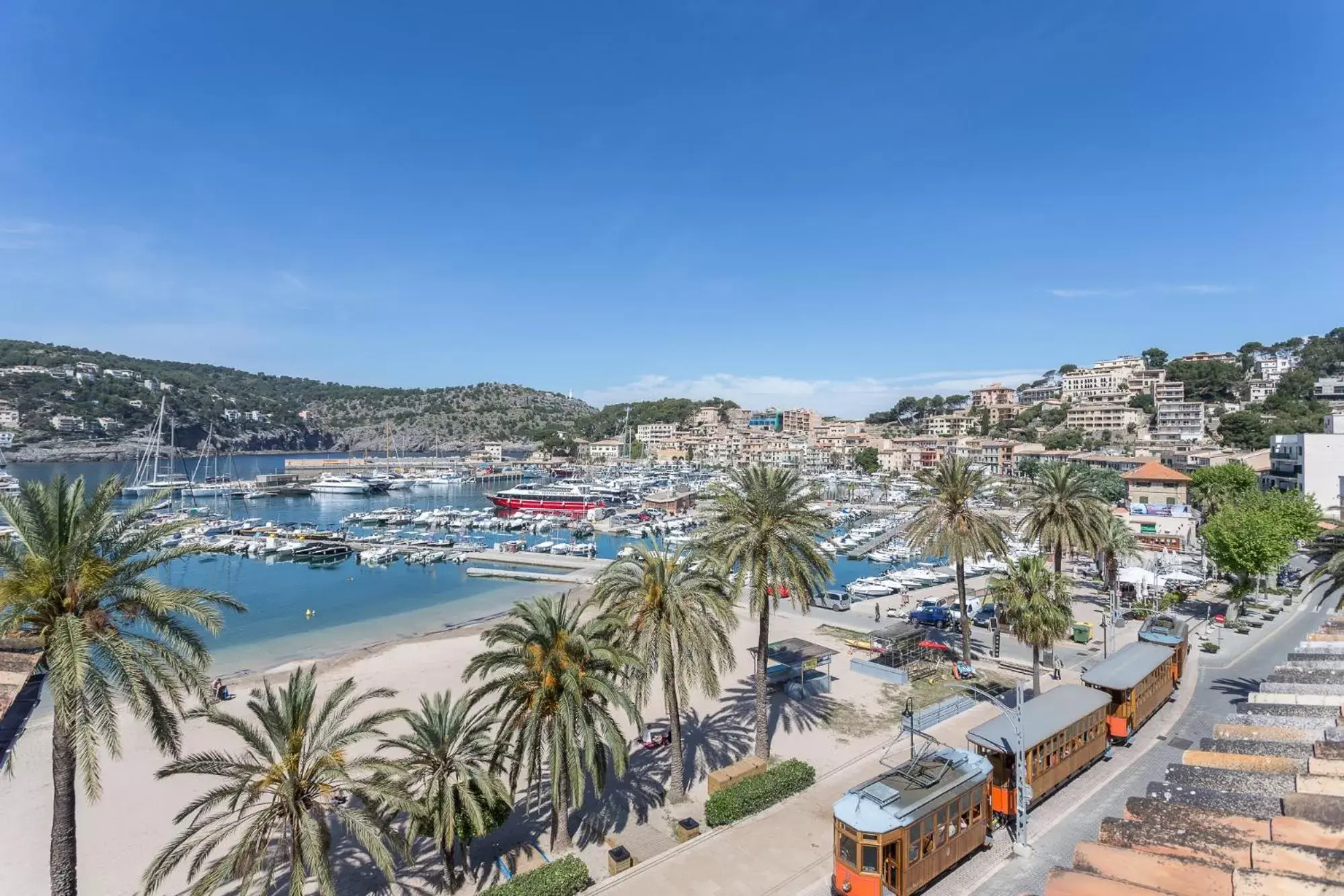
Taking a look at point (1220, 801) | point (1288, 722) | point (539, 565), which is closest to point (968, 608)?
point (1288, 722)

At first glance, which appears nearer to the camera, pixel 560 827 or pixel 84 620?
pixel 84 620

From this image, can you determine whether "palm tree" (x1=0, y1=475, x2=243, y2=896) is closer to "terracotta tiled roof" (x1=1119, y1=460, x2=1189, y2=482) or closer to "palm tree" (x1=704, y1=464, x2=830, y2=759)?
"palm tree" (x1=704, y1=464, x2=830, y2=759)

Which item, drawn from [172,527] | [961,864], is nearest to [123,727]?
[172,527]

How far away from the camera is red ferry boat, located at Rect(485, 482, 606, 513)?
98.5 meters

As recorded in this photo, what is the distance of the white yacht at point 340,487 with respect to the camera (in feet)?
411

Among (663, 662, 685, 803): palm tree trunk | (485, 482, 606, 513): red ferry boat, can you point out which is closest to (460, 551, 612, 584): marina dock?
(485, 482, 606, 513): red ferry boat

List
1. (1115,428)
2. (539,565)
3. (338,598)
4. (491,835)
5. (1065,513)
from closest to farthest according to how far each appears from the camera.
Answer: (491,835)
(1065,513)
(338,598)
(539,565)
(1115,428)

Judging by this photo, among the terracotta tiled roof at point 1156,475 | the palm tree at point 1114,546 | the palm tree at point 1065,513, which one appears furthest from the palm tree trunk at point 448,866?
the terracotta tiled roof at point 1156,475

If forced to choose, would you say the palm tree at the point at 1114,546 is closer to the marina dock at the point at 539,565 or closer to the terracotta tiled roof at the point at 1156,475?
the marina dock at the point at 539,565

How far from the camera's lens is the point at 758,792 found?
16.1 meters

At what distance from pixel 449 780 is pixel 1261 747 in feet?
50.5

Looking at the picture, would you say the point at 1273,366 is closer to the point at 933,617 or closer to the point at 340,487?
the point at 933,617

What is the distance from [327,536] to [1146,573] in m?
76.6

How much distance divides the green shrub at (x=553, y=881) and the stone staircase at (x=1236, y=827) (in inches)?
349
